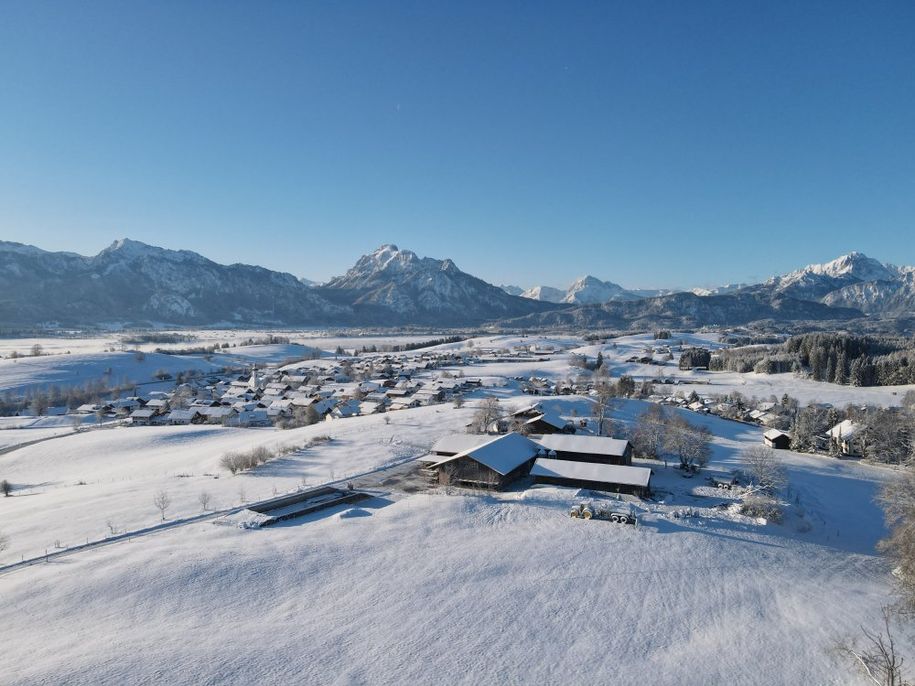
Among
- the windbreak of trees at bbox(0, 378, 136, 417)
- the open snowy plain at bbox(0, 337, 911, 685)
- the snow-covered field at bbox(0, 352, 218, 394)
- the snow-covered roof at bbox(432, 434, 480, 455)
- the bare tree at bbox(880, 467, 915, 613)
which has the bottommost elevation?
the windbreak of trees at bbox(0, 378, 136, 417)

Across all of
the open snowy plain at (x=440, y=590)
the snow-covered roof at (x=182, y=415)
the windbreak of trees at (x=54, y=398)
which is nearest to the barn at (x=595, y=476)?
the open snowy plain at (x=440, y=590)

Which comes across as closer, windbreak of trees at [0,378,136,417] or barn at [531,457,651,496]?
barn at [531,457,651,496]

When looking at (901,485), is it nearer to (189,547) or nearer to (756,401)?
(189,547)

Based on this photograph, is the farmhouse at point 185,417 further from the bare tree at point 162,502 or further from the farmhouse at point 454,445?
the farmhouse at point 454,445

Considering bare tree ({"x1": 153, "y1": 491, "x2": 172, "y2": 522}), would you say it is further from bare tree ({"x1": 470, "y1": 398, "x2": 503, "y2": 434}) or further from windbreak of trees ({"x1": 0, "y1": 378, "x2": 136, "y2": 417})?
windbreak of trees ({"x1": 0, "y1": 378, "x2": 136, "y2": 417})

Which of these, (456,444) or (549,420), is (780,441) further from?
Result: (456,444)

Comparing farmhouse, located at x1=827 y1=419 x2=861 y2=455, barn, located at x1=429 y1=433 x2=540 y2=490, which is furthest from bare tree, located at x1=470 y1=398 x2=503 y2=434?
farmhouse, located at x1=827 y1=419 x2=861 y2=455

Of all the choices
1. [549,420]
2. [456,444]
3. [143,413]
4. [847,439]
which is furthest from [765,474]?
[143,413]
